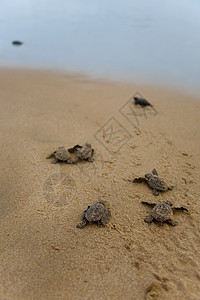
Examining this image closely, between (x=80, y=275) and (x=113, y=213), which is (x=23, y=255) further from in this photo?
(x=113, y=213)

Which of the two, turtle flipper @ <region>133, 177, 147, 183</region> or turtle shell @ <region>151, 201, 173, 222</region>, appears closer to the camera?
turtle shell @ <region>151, 201, 173, 222</region>

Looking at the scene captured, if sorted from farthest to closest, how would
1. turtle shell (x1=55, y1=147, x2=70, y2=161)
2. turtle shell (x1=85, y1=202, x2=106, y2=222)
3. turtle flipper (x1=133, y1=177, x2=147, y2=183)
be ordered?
turtle shell (x1=55, y1=147, x2=70, y2=161) < turtle flipper (x1=133, y1=177, x2=147, y2=183) < turtle shell (x1=85, y1=202, x2=106, y2=222)

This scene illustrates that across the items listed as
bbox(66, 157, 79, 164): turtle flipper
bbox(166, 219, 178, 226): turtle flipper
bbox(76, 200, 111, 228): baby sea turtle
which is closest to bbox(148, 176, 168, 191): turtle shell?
bbox(166, 219, 178, 226): turtle flipper

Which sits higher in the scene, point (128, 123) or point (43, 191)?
point (128, 123)

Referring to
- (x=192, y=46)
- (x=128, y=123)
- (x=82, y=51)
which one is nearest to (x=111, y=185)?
(x=128, y=123)

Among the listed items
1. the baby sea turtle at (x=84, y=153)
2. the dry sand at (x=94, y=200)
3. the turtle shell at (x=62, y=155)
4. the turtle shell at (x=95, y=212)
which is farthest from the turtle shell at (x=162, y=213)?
the turtle shell at (x=62, y=155)

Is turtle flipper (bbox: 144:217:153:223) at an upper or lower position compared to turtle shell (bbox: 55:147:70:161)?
lower

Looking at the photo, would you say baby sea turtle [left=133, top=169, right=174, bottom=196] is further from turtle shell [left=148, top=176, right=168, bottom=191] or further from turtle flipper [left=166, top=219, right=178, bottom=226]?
turtle flipper [left=166, top=219, right=178, bottom=226]
